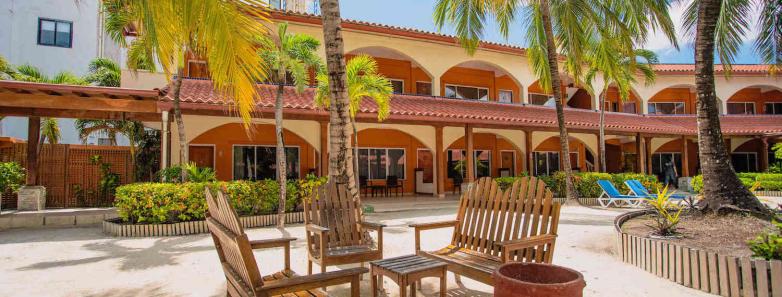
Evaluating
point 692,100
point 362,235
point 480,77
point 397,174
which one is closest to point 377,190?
point 397,174

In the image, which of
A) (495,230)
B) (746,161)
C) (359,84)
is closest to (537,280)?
(495,230)

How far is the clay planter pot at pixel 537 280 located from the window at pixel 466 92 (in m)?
15.2

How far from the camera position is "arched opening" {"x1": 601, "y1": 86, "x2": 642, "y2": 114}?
2090cm

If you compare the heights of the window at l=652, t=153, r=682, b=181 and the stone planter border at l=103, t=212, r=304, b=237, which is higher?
the window at l=652, t=153, r=682, b=181

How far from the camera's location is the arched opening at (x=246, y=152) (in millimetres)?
13406

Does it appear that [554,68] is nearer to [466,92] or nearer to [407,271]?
[466,92]

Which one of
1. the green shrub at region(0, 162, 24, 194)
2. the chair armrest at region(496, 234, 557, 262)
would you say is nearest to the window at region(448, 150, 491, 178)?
the green shrub at region(0, 162, 24, 194)

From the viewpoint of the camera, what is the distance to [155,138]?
14.5 metres

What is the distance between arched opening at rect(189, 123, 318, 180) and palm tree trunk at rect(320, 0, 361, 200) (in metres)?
8.24

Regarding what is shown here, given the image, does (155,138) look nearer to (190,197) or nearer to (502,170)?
(190,197)

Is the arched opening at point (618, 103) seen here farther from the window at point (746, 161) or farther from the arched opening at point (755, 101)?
the window at point (746, 161)

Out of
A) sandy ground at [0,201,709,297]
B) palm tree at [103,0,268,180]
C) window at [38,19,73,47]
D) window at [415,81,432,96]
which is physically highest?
window at [38,19,73,47]

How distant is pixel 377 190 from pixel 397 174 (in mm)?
1202

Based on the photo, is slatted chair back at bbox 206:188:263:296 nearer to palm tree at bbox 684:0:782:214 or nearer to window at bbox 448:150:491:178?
palm tree at bbox 684:0:782:214
